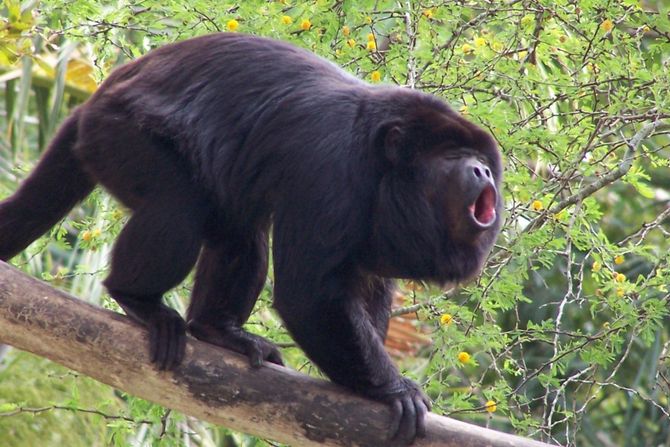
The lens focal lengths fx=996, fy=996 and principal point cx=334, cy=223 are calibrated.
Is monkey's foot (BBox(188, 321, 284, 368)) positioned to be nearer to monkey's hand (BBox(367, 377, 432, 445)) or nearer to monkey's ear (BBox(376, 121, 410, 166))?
monkey's hand (BBox(367, 377, 432, 445))

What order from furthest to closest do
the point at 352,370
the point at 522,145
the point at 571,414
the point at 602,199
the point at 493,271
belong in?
the point at 602,199 < the point at 493,271 < the point at 522,145 < the point at 571,414 < the point at 352,370

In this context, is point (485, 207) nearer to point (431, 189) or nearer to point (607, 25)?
point (431, 189)

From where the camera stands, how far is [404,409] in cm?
349

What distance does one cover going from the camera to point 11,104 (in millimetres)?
6660

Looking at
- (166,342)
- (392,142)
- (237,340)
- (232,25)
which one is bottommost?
(237,340)

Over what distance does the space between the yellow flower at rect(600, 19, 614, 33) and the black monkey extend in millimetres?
848

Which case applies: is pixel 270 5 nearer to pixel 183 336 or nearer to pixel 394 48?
pixel 394 48

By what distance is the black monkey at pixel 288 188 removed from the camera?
11.7ft

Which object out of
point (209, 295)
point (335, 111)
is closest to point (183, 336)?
point (209, 295)

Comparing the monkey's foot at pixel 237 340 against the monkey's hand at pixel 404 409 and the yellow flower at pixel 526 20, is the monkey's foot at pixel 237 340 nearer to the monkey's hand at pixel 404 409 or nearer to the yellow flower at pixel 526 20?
the monkey's hand at pixel 404 409

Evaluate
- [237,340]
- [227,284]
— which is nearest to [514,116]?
[227,284]

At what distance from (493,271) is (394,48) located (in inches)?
43.8

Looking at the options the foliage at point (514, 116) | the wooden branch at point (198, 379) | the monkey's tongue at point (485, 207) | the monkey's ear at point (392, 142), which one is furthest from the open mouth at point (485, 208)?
the wooden branch at point (198, 379)

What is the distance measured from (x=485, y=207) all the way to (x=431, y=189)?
0.76 ft
